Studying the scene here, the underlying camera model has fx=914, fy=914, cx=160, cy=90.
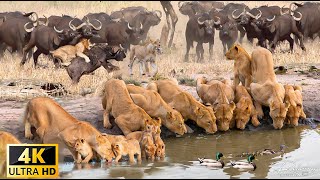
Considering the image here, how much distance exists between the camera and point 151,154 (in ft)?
38.2

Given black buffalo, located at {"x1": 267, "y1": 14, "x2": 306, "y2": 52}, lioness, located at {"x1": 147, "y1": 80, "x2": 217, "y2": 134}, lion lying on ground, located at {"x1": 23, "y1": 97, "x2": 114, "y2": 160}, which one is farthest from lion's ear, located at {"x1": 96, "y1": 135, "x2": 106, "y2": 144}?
black buffalo, located at {"x1": 267, "y1": 14, "x2": 306, "y2": 52}

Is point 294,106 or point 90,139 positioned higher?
point 294,106

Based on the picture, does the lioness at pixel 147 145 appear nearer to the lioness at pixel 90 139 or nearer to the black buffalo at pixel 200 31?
the lioness at pixel 90 139

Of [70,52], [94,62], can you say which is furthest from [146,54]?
[94,62]

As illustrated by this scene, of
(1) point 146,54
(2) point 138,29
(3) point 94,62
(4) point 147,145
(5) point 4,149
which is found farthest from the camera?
(2) point 138,29

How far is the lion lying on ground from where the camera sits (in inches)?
445

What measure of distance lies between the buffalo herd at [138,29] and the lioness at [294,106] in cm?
887

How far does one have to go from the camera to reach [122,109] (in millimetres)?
12930

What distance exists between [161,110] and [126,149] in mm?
1859

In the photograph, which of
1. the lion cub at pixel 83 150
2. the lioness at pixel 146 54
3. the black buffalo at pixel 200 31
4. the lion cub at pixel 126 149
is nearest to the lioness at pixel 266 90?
the lion cub at pixel 126 149

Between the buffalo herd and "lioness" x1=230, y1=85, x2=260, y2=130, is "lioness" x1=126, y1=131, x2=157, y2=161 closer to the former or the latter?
"lioness" x1=230, y1=85, x2=260, y2=130

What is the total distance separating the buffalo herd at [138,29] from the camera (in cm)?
2288

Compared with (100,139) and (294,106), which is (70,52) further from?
(100,139)

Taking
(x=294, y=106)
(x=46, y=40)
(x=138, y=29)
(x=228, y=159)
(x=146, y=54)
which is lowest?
(x=228, y=159)
